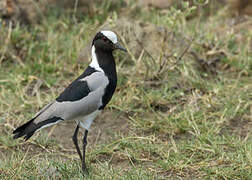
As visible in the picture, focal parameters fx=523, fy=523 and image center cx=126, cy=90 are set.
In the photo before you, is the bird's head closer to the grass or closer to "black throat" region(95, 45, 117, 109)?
"black throat" region(95, 45, 117, 109)

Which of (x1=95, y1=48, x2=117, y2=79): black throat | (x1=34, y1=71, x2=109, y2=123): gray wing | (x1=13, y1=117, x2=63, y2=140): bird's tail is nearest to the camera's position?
(x1=13, y1=117, x2=63, y2=140): bird's tail

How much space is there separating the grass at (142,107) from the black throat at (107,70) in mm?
517

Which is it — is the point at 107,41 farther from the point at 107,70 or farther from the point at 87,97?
the point at 87,97

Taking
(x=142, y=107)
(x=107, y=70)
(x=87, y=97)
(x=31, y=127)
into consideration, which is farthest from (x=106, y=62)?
(x=142, y=107)

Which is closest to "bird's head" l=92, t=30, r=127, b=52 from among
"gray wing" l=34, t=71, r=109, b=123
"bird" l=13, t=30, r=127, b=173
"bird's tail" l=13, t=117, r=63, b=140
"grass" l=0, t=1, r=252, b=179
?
"bird" l=13, t=30, r=127, b=173

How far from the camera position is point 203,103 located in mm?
5375

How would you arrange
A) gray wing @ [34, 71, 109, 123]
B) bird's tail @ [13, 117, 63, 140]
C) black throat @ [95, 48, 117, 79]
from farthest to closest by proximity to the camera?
black throat @ [95, 48, 117, 79]
gray wing @ [34, 71, 109, 123]
bird's tail @ [13, 117, 63, 140]

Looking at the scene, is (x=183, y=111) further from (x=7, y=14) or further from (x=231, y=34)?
(x=7, y=14)

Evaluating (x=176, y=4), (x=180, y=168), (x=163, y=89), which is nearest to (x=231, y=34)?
(x=163, y=89)

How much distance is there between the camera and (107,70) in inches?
164

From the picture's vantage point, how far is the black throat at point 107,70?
4.12 metres

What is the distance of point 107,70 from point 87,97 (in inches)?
10.8

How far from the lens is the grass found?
13.5 feet

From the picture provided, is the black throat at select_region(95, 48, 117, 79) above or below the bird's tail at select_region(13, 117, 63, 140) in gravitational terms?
above
